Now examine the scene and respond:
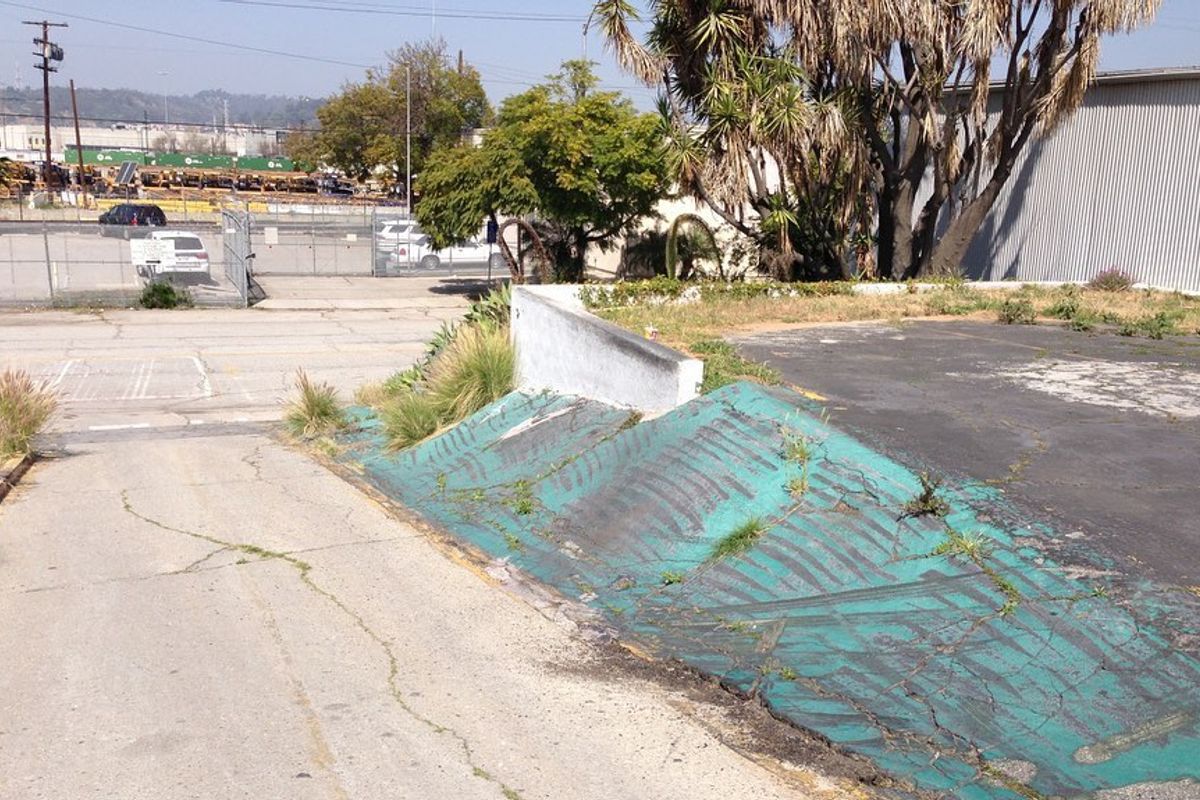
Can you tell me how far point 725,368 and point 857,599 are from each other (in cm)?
434

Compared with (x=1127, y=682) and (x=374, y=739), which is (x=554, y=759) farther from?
(x=1127, y=682)

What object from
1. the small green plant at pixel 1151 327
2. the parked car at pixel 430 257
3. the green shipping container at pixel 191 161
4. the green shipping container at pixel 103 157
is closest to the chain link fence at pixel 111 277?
the parked car at pixel 430 257

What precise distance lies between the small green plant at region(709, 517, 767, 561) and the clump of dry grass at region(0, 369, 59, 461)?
9.18 meters

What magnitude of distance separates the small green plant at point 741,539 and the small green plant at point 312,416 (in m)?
9.17

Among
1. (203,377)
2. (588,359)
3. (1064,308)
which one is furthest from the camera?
(203,377)

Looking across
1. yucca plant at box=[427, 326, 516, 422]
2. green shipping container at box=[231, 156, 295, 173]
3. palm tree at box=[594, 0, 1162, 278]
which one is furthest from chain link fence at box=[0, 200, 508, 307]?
green shipping container at box=[231, 156, 295, 173]

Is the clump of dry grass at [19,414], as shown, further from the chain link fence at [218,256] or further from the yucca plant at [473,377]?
the chain link fence at [218,256]

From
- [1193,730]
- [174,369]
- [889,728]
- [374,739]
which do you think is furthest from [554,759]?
[174,369]

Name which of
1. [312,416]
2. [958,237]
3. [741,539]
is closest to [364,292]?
[958,237]

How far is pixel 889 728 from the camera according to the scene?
6066 mm

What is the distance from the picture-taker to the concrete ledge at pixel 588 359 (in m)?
10.9

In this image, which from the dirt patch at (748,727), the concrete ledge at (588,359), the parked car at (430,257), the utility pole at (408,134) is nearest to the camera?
the dirt patch at (748,727)

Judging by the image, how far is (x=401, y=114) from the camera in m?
67.8

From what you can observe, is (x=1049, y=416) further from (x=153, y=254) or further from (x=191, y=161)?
(x=191, y=161)
